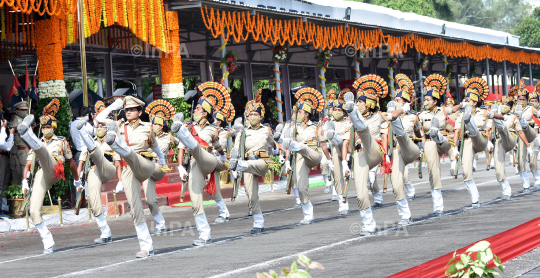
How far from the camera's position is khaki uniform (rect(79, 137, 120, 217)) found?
36.7ft

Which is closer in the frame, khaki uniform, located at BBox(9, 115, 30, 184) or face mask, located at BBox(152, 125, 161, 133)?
face mask, located at BBox(152, 125, 161, 133)

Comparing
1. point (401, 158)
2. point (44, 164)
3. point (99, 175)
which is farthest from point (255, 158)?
point (44, 164)

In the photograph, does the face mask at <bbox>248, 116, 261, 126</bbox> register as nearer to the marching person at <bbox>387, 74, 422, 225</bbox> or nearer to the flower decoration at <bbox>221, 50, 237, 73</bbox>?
the marching person at <bbox>387, 74, 422, 225</bbox>

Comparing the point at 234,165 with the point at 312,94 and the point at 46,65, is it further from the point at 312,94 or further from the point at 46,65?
the point at 46,65

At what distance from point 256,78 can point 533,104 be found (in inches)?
810

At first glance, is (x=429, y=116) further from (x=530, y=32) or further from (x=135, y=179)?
(x=530, y=32)

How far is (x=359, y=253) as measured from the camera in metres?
9.08

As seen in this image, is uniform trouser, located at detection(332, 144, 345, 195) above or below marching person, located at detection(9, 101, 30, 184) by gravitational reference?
below

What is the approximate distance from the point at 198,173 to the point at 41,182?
2432 mm

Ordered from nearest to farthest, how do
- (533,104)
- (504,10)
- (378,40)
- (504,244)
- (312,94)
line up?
(504,244), (312,94), (533,104), (378,40), (504,10)

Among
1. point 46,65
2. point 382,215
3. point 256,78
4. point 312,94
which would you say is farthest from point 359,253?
point 256,78

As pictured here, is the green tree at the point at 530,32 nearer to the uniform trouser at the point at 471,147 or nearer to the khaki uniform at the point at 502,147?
the khaki uniform at the point at 502,147

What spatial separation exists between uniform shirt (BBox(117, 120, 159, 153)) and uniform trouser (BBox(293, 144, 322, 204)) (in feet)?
8.63

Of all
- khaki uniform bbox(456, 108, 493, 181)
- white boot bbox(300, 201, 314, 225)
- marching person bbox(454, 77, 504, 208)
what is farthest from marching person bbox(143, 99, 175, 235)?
khaki uniform bbox(456, 108, 493, 181)
